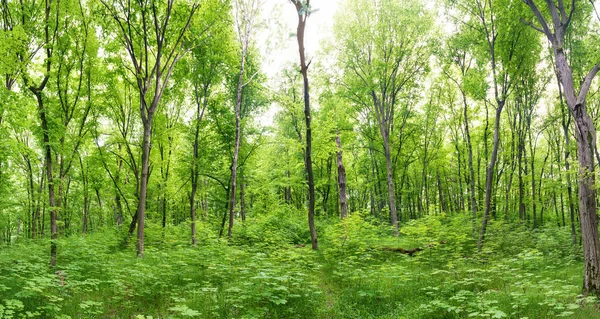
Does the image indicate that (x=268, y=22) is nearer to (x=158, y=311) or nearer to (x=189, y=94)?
(x=189, y=94)

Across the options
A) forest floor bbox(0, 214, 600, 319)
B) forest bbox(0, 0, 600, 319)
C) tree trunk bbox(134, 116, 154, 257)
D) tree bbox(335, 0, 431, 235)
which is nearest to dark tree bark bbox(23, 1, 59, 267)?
forest bbox(0, 0, 600, 319)

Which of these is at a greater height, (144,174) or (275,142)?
(275,142)

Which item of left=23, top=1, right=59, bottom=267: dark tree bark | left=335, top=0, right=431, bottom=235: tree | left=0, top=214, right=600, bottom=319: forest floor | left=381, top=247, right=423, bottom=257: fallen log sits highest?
left=335, top=0, right=431, bottom=235: tree

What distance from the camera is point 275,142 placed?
565 inches

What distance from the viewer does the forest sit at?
19.7 feet

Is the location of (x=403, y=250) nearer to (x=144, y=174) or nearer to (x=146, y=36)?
(x=144, y=174)

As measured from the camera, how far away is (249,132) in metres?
15.8

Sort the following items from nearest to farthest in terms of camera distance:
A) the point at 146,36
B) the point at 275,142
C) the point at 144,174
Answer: the point at 146,36, the point at 144,174, the point at 275,142

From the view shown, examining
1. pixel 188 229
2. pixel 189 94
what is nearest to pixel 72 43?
pixel 189 94

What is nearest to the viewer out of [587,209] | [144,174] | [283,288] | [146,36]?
[283,288]

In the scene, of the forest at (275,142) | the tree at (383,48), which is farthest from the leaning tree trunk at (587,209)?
the tree at (383,48)

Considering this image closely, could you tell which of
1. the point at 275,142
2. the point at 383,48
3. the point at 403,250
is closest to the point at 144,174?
the point at 275,142

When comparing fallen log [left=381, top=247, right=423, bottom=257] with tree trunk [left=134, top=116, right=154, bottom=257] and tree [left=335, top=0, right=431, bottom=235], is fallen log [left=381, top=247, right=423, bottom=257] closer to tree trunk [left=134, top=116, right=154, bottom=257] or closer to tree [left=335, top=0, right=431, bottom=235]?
tree [left=335, top=0, right=431, bottom=235]

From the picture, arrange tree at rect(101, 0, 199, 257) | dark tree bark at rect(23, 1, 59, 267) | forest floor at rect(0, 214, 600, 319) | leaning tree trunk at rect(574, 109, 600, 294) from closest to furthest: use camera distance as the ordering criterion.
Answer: forest floor at rect(0, 214, 600, 319), leaning tree trunk at rect(574, 109, 600, 294), dark tree bark at rect(23, 1, 59, 267), tree at rect(101, 0, 199, 257)
